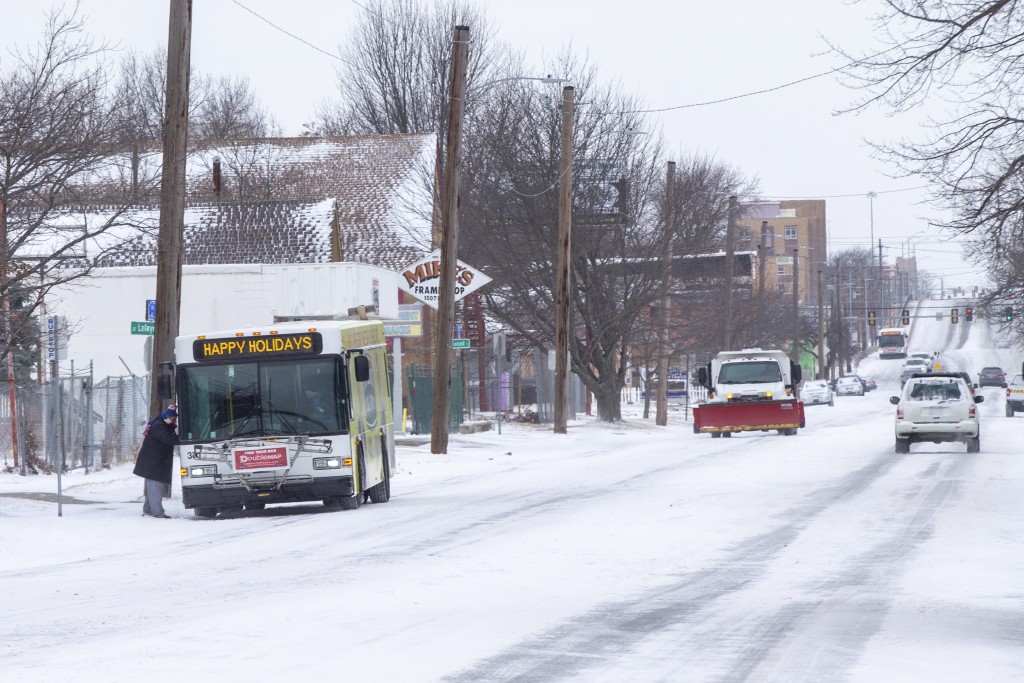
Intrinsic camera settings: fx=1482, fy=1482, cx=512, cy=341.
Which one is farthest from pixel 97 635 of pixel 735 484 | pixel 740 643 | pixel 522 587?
pixel 735 484

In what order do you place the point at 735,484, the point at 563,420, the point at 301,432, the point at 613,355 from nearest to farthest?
1. the point at 301,432
2. the point at 735,484
3. the point at 563,420
4. the point at 613,355

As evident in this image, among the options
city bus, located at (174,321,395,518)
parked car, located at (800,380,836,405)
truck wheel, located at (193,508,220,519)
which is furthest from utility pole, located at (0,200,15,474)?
parked car, located at (800,380,836,405)

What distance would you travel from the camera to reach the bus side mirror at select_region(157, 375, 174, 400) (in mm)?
19203

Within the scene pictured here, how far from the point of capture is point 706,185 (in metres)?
54.8

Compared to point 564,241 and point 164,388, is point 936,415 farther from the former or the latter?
point 164,388

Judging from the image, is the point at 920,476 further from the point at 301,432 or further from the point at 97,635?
the point at 97,635

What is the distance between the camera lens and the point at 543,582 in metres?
12.3

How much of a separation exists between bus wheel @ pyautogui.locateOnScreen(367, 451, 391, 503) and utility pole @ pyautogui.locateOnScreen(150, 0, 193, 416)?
360 centimetres

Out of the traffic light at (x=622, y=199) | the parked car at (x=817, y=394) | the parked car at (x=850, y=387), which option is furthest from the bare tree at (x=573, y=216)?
the parked car at (x=850, y=387)

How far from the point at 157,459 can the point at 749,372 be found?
25495mm

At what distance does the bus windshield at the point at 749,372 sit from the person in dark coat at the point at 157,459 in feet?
81.6

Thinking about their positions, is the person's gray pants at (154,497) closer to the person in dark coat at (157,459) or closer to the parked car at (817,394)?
the person in dark coat at (157,459)

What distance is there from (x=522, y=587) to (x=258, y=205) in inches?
1626

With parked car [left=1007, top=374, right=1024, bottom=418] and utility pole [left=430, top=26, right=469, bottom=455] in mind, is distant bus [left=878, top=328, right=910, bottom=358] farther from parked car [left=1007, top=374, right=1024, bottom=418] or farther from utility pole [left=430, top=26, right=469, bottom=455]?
utility pole [left=430, top=26, right=469, bottom=455]
